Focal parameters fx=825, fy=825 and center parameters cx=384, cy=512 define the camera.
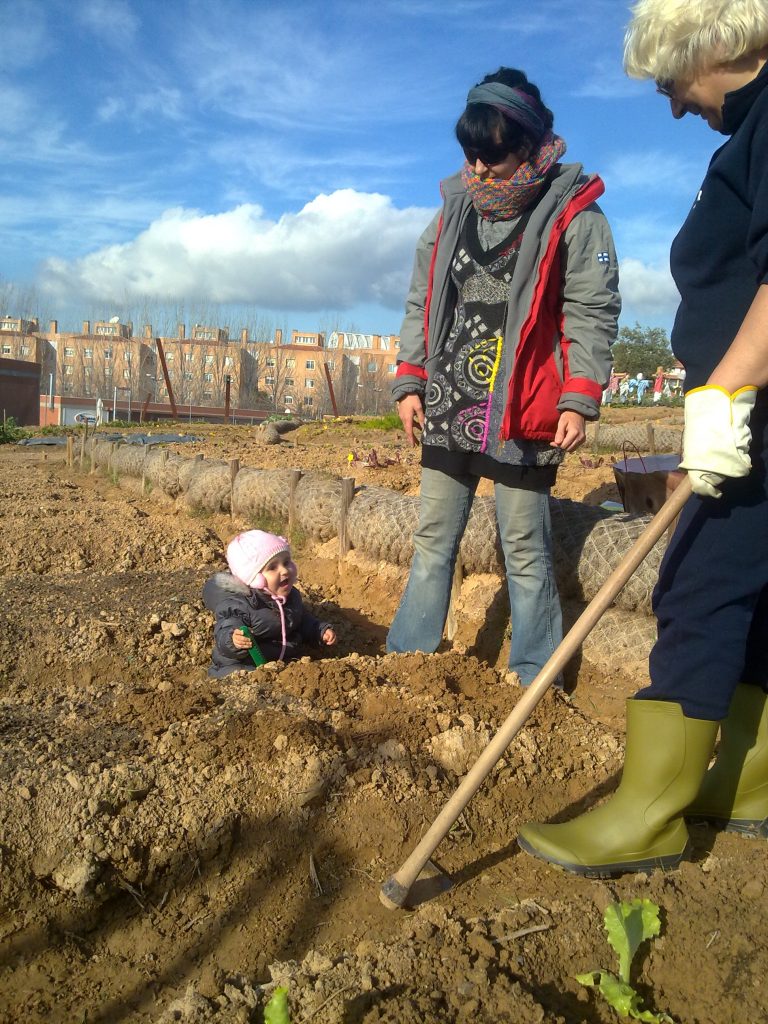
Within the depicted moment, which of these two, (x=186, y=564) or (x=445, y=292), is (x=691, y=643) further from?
(x=186, y=564)

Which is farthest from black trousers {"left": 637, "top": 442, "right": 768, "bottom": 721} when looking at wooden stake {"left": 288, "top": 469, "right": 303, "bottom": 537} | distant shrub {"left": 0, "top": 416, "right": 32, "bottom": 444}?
distant shrub {"left": 0, "top": 416, "right": 32, "bottom": 444}

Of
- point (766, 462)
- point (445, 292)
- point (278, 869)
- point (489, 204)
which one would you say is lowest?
point (278, 869)

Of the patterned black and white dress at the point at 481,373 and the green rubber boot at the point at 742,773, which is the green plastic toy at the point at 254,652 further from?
the green rubber boot at the point at 742,773

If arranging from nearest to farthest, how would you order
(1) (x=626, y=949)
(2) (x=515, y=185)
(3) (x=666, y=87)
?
(1) (x=626, y=949), (3) (x=666, y=87), (2) (x=515, y=185)

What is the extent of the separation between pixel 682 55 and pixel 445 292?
1374 mm

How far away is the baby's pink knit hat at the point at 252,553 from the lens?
376cm

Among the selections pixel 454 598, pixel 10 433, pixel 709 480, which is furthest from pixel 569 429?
pixel 10 433

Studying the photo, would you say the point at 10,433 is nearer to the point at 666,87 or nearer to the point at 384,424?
the point at 384,424

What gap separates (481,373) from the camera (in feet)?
9.95

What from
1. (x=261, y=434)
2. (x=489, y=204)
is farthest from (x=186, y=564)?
(x=261, y=434)

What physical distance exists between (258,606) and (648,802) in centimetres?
216

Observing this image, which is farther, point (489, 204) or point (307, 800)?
point (489, 204)

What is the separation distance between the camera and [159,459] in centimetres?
887

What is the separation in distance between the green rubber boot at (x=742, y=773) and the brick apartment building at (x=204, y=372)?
3322 centimetres
